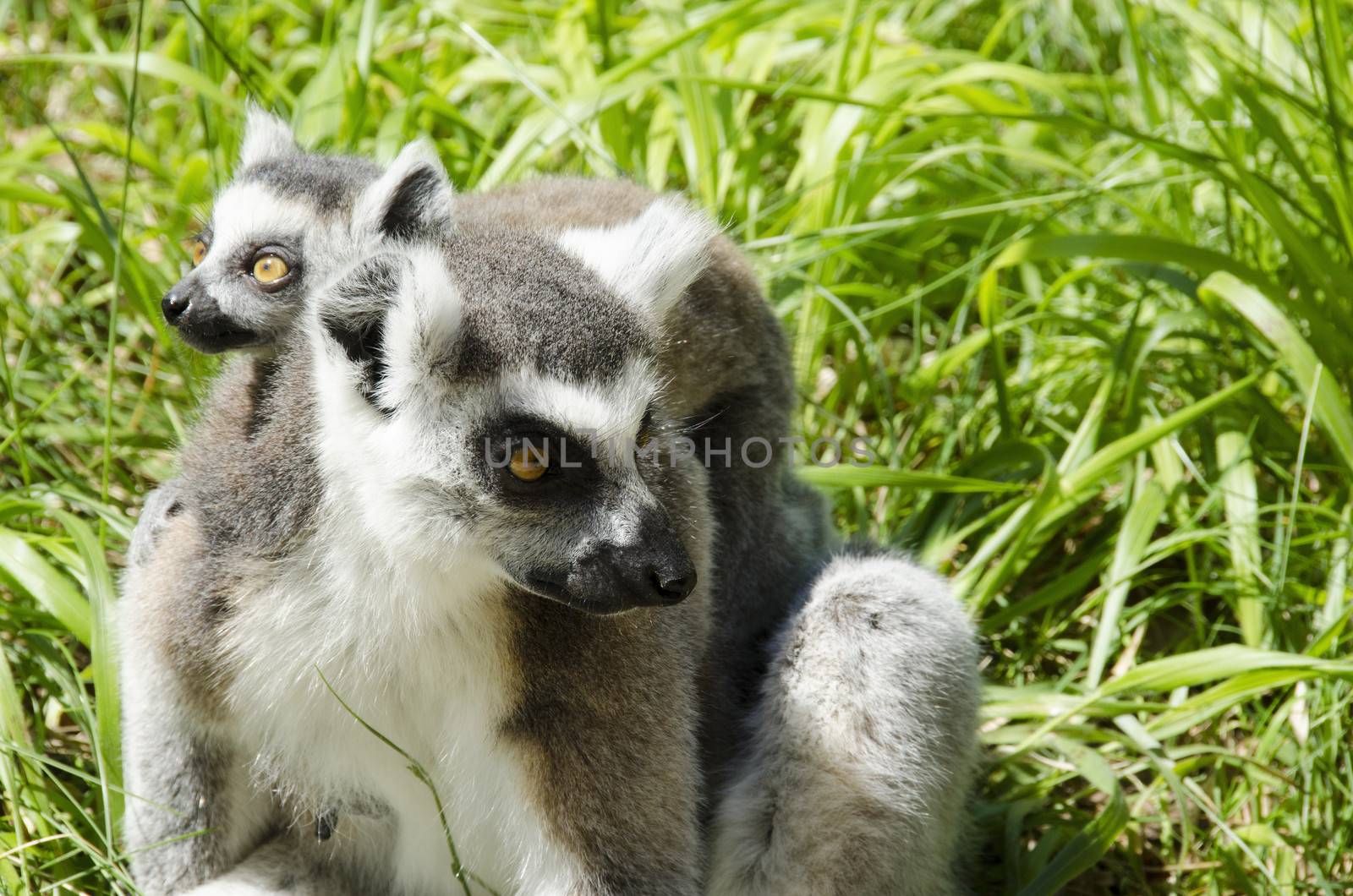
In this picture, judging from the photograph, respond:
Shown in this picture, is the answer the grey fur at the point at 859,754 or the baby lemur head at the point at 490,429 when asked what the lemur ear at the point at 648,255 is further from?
the grey fur at the point at 859,754

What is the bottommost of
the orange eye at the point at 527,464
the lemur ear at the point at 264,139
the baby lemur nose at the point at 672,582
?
the baby lemur nose at the point at 672,582

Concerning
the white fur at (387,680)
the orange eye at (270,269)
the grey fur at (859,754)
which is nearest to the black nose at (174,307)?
the orange eye at (270,269)

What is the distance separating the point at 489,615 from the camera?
289 cm

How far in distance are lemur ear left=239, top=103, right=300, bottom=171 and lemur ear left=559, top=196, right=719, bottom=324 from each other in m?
1.37

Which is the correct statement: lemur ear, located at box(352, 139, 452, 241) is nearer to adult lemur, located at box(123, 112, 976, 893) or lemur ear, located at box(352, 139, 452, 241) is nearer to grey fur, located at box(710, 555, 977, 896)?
adult lemur, located at box(123, 112, 976, 893)

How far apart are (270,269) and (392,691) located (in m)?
1.31

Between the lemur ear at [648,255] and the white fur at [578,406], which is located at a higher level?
the lemur ear at [648,255]

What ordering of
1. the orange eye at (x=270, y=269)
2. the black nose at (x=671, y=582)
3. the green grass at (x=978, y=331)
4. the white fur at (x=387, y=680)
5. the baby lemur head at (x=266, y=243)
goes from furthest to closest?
the green grass at (x=978, y=331)
the orange eye at (x=270, y=269)
the baby lemur head at (x=266, y=243)
the white fur at (x=387, y=680)
the black nose at (x=671, y=582)

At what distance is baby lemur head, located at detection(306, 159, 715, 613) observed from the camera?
8.64ft

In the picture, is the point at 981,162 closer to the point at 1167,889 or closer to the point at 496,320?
the point at 1167,889

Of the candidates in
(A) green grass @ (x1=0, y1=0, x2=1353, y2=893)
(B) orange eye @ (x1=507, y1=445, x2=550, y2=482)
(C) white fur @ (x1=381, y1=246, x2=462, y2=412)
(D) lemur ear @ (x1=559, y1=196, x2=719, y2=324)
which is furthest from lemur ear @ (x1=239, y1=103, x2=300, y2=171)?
(B) orange eye @ (x1=507, y1=445, x2=550, y2=482)

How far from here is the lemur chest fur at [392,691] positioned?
2.86m

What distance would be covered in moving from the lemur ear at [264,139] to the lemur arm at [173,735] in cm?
115

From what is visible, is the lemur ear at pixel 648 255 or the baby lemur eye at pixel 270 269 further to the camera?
the baby lemur eye at pixel 270 269
